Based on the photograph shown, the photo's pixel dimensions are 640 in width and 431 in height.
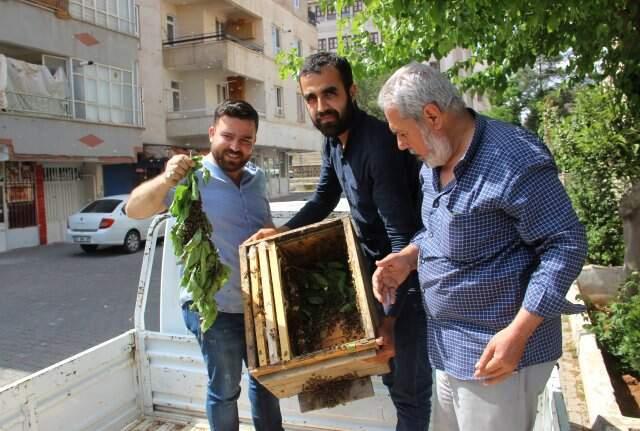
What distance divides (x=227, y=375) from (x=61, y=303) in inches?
350

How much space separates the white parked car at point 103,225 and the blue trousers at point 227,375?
1383cm

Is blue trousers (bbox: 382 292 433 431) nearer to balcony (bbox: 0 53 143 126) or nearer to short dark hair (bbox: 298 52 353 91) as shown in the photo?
short dark hair (bbox: 298 52 353 91)

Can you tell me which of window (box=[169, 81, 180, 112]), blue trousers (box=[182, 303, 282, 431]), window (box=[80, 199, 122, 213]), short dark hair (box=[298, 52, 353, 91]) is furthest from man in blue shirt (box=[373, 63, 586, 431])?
window (box=[169, 81, 180, 112])

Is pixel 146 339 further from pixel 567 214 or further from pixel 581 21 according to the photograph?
pixel 581 21

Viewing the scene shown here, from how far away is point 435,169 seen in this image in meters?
2.16

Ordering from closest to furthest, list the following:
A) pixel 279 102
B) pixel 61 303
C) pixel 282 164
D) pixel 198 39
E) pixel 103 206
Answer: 1. pixel 61 303
2. pixel 103 206
3. pixel 198 39
4. pixel 279 102
5. pixel 282 164

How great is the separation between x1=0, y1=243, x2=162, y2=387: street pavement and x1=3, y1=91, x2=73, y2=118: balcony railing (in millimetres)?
4362

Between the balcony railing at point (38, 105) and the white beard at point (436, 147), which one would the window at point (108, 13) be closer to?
the balcony railing at point (38, 105)

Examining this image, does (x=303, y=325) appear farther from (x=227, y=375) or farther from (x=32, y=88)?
(x=32, y=88)

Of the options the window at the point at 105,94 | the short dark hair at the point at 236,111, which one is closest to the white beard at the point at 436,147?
the short dark hair at the point at 236,111

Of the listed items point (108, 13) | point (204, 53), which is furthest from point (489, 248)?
point (204, 53)

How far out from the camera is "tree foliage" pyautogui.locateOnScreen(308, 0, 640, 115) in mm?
4254

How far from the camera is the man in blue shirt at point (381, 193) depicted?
252 cm

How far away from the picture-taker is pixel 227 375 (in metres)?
2.93
